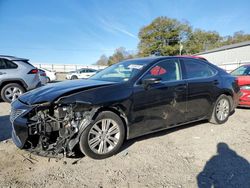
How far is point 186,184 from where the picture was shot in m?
2.54

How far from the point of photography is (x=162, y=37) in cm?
4922

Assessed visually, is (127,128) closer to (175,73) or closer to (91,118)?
(91,118)

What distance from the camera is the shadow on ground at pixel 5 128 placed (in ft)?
13.5

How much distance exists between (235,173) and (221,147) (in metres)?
0.91

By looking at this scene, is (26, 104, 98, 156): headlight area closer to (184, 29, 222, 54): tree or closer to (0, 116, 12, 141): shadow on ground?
(0, 116, 12, 141): shadow on ground

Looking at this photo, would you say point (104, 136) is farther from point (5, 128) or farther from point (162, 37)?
point (162, 37)

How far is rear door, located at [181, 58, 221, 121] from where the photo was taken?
13.9 feet

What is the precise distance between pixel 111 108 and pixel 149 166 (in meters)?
1.01

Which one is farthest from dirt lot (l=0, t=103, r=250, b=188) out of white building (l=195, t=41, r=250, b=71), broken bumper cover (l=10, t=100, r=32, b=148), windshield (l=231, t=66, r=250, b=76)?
white building (l=195, t=41, r=250, b=71)

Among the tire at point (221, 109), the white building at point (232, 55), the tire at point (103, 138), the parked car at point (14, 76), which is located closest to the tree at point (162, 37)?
the white building at point (232, 55)

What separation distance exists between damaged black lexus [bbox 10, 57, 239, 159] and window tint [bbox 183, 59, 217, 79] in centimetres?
3

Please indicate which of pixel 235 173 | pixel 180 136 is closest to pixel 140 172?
pixel 235 173

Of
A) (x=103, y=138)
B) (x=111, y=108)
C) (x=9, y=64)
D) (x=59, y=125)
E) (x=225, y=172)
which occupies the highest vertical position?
(x=9, y=64)

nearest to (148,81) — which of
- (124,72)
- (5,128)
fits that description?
(124,72)
